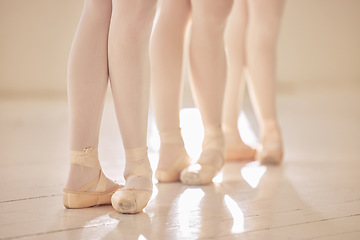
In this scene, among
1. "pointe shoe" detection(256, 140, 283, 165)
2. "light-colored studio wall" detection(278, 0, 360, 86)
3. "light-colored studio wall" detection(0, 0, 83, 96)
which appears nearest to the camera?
"pointe shoe" detection(256, 140, 283, 165)

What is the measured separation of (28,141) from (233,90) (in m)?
0.88

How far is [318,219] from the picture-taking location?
125cm

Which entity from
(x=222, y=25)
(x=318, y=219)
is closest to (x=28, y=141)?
(x=222, y=25)

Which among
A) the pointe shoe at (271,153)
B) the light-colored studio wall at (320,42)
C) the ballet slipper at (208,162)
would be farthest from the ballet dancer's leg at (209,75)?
the light-colored studio wall at (320,42)

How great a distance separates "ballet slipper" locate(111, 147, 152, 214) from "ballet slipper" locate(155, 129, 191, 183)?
0.94 feet

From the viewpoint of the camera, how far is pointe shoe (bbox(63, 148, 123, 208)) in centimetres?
131

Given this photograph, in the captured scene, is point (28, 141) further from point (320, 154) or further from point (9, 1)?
point (9, 1)

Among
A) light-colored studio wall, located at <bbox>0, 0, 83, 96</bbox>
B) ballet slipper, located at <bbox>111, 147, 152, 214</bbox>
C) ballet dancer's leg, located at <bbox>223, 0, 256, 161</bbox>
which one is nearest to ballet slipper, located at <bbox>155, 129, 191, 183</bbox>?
ballet slipper, located at <bbox>111, 147, 152, 214</bbox>

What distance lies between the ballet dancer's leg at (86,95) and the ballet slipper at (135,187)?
75 mm

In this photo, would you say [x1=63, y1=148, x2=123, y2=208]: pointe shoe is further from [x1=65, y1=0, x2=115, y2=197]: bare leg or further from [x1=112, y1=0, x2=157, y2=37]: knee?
[x1=112, y1=0, x2=157, y2=37]: knee

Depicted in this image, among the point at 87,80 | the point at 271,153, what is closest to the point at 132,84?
the point at 87,80

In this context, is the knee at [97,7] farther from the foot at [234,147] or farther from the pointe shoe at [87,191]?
the foot at [234,147]

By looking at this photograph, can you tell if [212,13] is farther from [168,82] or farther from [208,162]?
[208,162]

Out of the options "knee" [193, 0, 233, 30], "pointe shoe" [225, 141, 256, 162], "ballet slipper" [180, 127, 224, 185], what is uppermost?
"knee" [193, 0, 233, 30]
